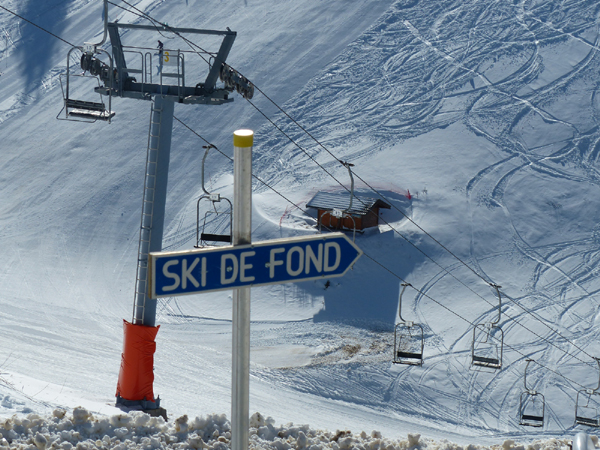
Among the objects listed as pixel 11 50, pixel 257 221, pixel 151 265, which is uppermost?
pixel 11 50

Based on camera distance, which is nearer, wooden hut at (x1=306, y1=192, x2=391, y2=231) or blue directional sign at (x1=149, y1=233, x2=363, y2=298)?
blue directional sign at (x1=149, y1=233, x2=363, y2=298)

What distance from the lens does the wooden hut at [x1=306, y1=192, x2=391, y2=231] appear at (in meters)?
19.4

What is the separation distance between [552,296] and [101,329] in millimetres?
10482

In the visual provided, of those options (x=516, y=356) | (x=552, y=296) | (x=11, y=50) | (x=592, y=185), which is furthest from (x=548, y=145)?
(x=11, y=50)

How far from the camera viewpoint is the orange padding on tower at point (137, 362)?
11336 millimetres

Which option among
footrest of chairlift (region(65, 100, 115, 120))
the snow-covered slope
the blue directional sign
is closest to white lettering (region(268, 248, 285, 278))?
the blue directional sign

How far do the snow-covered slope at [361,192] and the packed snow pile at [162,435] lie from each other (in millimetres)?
3661

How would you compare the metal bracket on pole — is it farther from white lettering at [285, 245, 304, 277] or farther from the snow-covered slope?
the snow-covered slope

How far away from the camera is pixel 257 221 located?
68.0 ft

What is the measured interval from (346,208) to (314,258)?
15297mm

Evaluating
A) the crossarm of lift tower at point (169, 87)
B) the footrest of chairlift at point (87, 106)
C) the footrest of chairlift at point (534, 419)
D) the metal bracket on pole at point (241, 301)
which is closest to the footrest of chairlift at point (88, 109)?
the footrest of chairlift at point (87, 106)

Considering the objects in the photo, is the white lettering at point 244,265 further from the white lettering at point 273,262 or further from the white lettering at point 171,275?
the white lettering at point 171,275

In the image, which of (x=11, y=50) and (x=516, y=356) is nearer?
(x=516, y=356)

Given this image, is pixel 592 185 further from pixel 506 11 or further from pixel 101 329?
pixel 101 329
